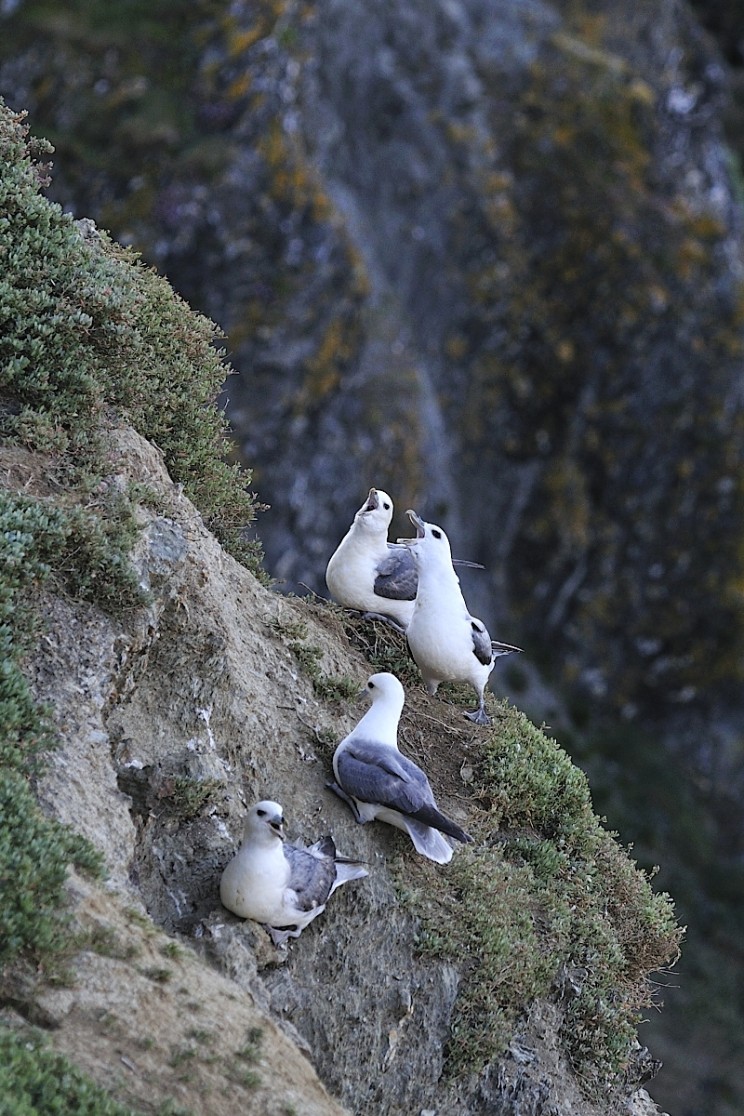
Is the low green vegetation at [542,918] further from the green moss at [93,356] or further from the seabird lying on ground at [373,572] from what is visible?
the green moss at [93,356]

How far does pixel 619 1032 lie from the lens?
22.5 feet

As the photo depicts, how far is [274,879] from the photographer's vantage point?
5625 mm

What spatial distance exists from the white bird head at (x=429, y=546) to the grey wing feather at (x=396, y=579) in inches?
7.6

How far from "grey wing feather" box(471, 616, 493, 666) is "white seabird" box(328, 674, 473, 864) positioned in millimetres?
1005

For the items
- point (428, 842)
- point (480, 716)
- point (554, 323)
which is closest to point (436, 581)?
point (480, 716)

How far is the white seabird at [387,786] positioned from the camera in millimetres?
6285

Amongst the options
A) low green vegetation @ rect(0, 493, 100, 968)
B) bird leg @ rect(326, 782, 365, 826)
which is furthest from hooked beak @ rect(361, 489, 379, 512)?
low green vegetation @ rect(0, 493, 100, 968)

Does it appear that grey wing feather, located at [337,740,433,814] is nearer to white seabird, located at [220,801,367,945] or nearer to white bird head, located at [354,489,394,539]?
white seabird, located at [220,801,367,945]

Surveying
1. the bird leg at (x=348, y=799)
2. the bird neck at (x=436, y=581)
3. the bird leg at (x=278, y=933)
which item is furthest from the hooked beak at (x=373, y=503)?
the bird leg at (x=278, y=933)

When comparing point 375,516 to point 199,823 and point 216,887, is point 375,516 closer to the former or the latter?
point 199,823

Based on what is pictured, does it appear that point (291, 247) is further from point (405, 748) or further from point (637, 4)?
point (405, 748)

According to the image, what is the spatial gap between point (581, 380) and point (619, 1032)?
664 inches

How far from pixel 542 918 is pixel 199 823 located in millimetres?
1972

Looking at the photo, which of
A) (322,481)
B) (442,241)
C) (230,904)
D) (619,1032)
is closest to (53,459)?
(230,904)
